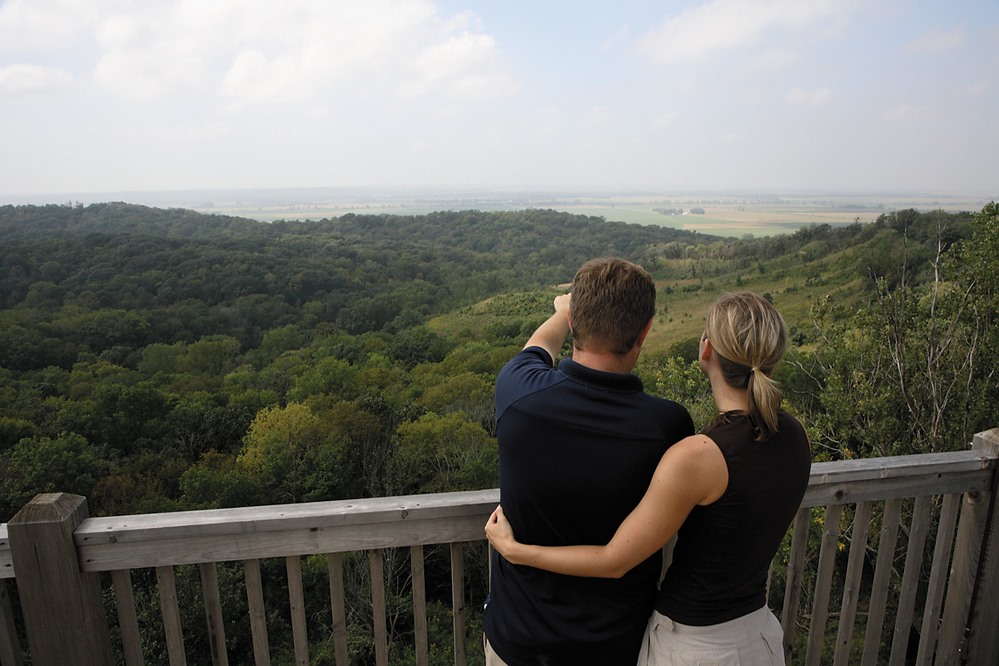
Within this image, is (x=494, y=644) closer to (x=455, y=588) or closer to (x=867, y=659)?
(x=455, y=588)

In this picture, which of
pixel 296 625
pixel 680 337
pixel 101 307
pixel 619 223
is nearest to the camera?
pixel 296 625

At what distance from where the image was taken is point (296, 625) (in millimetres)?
1583

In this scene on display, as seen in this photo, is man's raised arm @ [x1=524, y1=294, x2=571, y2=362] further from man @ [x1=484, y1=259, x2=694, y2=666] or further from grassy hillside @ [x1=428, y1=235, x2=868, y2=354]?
grassy hillside @ [x1=428, y1=235, x2=868, y2=354]

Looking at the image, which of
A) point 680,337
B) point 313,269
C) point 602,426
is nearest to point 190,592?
point 602,426

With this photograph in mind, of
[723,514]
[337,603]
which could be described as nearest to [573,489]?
[723,514]

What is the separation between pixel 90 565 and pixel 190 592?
14602 millimetres

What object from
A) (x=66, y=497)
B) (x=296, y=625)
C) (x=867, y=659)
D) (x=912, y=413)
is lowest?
(x=912, y=413)

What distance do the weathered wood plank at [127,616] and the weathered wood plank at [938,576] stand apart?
2239 millimetres

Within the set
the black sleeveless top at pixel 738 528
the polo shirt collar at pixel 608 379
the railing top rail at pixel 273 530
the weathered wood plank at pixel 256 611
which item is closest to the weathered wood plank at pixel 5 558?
the railing top rail at pixel 273 530

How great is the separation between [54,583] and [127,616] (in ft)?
0.63

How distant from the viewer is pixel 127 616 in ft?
5.05

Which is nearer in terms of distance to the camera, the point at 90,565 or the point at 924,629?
the point at 90,565

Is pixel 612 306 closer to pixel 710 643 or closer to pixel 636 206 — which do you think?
pixel 710 643

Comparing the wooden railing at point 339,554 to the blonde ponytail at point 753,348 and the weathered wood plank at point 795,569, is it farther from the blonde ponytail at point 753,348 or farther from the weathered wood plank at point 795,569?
the blonde ponytail at point 753,348
